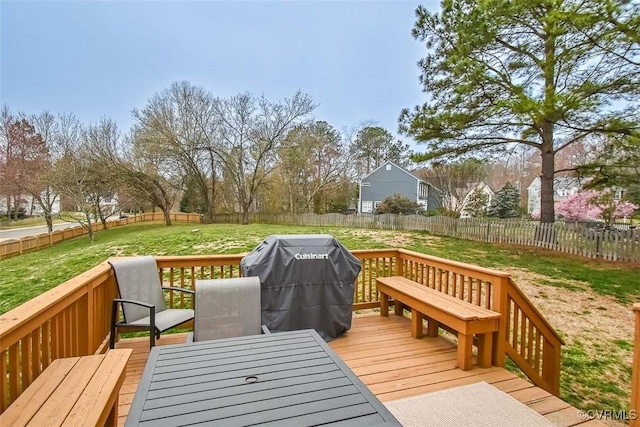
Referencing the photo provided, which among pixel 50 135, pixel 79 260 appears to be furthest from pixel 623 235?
pixel 50 135

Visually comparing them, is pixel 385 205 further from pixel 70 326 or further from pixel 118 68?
pixel 70 326

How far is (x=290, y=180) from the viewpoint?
21641mm

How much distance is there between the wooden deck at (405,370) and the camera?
2.39m

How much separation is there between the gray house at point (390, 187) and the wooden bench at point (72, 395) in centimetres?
2173

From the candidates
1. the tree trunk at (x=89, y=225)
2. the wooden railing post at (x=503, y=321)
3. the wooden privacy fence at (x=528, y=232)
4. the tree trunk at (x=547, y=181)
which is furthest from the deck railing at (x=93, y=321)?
the tree trunk at (x=89, y=225)

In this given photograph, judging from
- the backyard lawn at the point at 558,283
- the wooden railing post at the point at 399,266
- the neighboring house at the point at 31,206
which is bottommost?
the backyard lawn at the point at 558,283

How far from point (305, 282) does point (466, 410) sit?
65.6 inches

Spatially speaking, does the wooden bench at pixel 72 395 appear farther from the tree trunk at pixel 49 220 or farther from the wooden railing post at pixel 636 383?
the tree trunk at pixel 49 220

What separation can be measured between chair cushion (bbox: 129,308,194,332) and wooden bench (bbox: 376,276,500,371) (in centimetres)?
224

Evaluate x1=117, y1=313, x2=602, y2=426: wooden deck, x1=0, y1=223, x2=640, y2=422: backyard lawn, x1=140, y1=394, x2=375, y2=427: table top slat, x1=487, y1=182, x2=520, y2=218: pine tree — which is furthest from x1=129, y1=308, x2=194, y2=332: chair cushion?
x1=487, y1=182, x2=520, y2=218: pine tree

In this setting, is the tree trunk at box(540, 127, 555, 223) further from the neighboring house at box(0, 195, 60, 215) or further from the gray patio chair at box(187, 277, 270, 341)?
the neighboring house at box(0, 195, 60, 215)

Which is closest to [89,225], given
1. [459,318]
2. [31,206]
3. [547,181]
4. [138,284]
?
[31,206]

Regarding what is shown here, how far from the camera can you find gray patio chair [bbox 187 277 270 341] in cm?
249

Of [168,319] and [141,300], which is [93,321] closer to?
[141,300]
